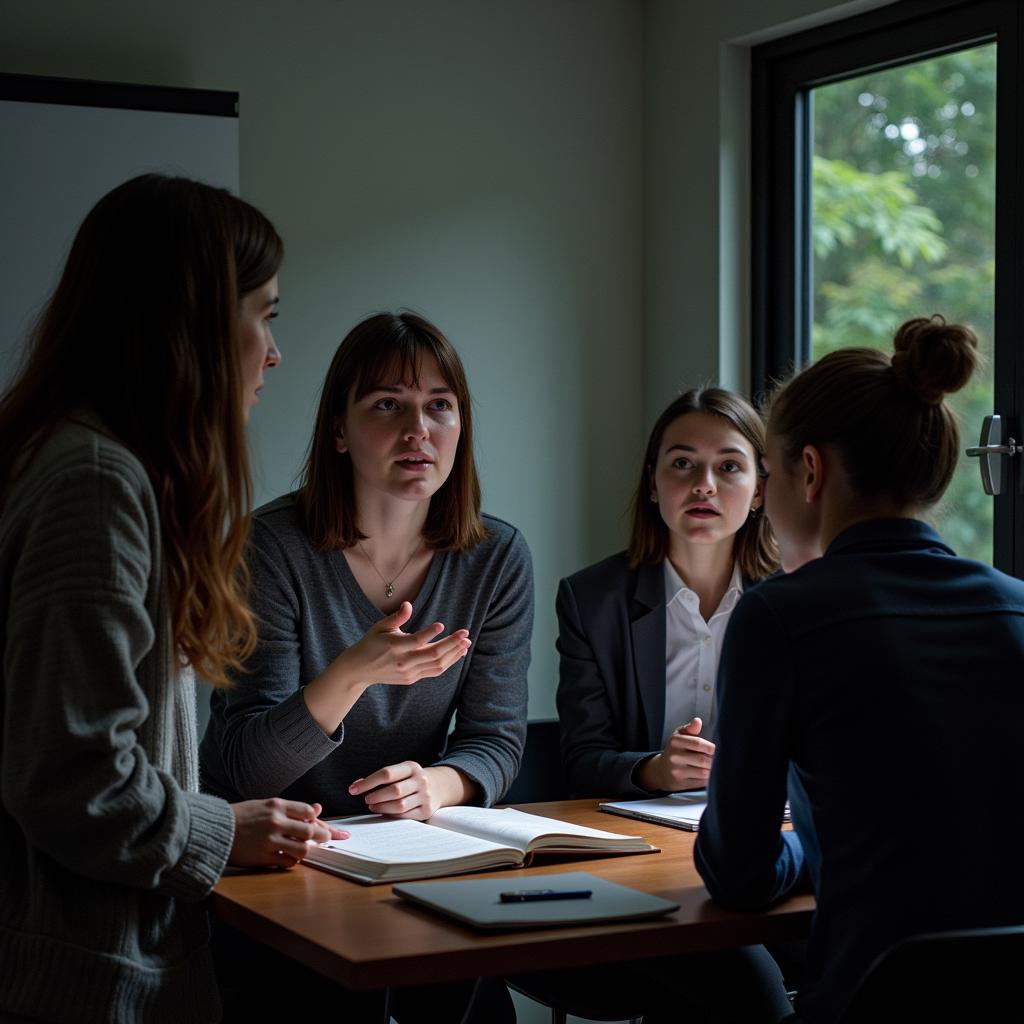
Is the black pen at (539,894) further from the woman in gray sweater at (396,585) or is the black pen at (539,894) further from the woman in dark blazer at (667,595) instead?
the woman in dark blazer at (667,595)

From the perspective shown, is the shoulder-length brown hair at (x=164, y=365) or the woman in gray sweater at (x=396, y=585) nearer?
the shoulder-length brown hair at (x=164, y=365)

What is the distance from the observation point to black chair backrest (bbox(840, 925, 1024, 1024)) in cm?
129

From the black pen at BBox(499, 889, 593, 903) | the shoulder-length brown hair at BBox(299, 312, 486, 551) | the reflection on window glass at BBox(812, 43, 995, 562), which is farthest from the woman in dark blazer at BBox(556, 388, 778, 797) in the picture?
the black pen at BBox(499, 889, 593, 903)

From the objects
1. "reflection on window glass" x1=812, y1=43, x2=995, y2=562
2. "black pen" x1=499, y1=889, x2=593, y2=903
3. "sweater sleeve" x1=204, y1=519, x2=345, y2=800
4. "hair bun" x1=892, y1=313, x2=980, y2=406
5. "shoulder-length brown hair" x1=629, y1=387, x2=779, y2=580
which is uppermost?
"reflection on window glass" x1=812, y1=43, x2=995, y2=562

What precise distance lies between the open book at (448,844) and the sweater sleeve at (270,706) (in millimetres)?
117

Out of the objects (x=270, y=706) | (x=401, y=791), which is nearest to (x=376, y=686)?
(x=270, y=706)

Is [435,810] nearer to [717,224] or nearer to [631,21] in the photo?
[717,224]

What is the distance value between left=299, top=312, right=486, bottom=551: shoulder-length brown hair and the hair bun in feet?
3.14

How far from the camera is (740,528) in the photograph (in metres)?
2.62

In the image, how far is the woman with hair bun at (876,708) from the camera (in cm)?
144

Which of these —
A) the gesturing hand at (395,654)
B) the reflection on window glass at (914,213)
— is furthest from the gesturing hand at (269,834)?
the reflection on window glass at (914,213)

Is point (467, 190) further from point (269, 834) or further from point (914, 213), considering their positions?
point (269, 834)

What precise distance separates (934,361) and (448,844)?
0.83m

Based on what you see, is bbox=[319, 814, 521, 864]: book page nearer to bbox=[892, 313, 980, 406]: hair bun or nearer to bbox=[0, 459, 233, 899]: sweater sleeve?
bbox=[0, 459, 233, 899]: sweater sleeve
